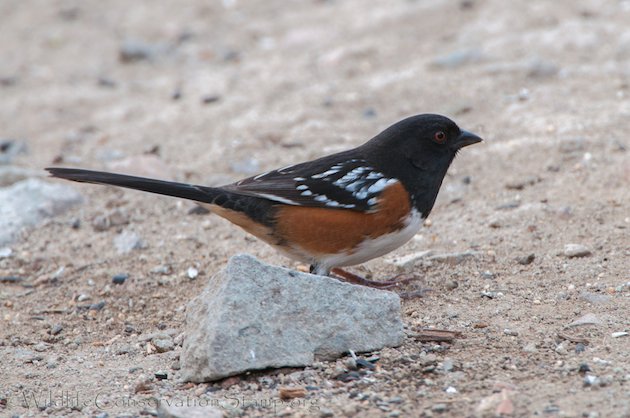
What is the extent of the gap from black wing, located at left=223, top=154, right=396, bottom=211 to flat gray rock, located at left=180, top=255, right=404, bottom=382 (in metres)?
0.80

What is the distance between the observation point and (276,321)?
387cm

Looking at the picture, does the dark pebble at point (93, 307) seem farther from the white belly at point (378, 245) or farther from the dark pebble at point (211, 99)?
the dark pebble at point (211, 99)

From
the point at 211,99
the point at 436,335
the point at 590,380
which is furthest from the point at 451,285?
the point at 211,99

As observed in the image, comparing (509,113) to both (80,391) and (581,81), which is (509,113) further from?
(80,391)

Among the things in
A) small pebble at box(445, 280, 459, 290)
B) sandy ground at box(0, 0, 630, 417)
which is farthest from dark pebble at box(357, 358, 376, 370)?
small pebble at box(445, 280, 459, 290)

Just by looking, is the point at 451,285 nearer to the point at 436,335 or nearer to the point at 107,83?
the point at 436,335

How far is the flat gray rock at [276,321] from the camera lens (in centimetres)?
379

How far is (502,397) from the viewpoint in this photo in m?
3.44

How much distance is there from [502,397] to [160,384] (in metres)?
1.41

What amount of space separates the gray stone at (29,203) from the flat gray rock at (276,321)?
2.40 m

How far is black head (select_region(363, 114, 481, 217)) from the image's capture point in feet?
16.0

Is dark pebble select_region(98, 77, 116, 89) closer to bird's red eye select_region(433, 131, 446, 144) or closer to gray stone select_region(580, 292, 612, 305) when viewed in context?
bird's red eye select_region(433, 131, 446, 144)

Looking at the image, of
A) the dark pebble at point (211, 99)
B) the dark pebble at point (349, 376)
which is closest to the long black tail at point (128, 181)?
the dark pebble at point (349, 376)

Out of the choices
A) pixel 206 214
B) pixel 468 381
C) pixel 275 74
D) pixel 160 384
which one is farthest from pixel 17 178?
pixel 468 381
